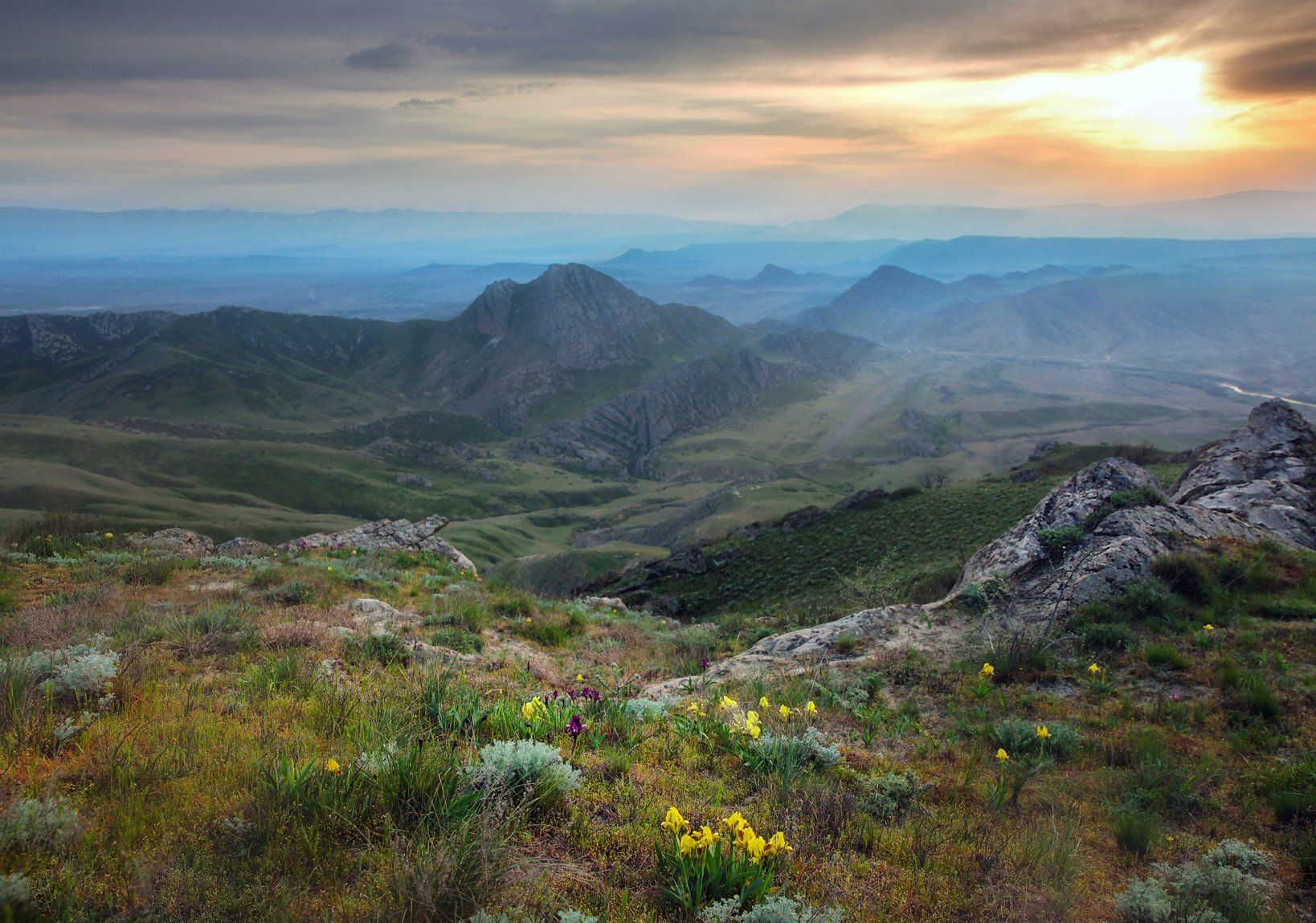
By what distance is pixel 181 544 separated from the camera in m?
15.0

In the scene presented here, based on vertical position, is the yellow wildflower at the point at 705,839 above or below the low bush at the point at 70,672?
below

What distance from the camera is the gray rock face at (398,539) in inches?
840

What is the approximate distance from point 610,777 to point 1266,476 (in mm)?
17950

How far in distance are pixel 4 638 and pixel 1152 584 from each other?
1397 centimetres

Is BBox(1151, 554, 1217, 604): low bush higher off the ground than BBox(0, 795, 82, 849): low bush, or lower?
lower

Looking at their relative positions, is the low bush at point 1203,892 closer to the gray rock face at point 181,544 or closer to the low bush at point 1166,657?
the low bush at point 1166,657

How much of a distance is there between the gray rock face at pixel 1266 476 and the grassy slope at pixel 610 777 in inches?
209

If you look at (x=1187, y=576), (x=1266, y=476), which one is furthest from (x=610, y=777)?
(x=1266, y=476)

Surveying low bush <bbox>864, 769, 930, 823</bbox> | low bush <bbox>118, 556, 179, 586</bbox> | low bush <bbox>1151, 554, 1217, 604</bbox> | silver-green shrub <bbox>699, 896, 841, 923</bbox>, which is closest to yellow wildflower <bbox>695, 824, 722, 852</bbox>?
silver-green shrub <bbox>699, 896, 841, 923</bbox>

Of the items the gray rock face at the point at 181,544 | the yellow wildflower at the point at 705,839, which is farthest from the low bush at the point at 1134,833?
the gray rock face at the point at 181,544

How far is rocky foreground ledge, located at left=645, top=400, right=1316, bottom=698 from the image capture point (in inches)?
359

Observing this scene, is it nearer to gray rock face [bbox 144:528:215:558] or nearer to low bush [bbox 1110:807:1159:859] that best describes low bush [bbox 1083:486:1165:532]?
low bush [bbox 1110:807:1159:859]

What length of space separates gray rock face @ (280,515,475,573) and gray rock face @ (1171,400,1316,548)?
64.8 feet

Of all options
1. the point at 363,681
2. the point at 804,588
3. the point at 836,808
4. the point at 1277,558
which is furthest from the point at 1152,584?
the point at 804,588
